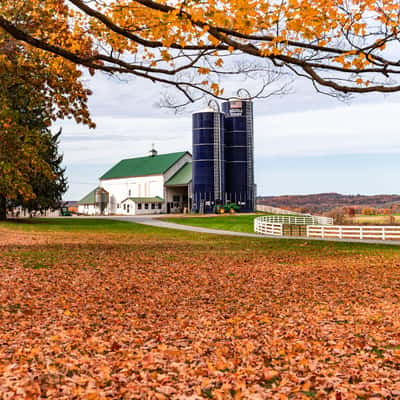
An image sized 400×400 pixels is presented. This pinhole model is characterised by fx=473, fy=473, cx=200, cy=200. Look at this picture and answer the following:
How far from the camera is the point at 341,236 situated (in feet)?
86.1

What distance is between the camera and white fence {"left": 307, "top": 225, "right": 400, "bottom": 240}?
25.2m

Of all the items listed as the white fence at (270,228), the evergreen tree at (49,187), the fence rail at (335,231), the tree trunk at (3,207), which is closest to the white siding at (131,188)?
the evergreen tree at (49,187)

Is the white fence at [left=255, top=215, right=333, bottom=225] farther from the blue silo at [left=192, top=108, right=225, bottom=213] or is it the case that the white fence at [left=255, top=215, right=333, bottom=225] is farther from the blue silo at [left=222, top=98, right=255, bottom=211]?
the blue silo at [left=222, top=98, right=255, bottom=211]

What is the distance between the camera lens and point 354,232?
85.3 feet

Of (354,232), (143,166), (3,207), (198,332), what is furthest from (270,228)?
(143,166)

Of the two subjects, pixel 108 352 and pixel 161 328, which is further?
pixel 161 328

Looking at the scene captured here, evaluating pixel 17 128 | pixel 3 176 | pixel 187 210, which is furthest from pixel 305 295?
pixel 187 210

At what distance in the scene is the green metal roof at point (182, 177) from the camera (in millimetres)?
65244

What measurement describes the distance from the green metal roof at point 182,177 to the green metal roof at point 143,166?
5.35 ft

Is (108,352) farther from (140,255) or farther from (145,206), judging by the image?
(145,206)

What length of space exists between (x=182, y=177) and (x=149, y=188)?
623 centimetres

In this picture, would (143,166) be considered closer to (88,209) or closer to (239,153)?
(88,209)

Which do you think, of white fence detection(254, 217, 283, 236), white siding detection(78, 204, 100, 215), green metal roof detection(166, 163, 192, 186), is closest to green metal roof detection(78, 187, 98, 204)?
white siding detection(78, 204, 100, 215)

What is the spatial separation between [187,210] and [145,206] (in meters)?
6.63
